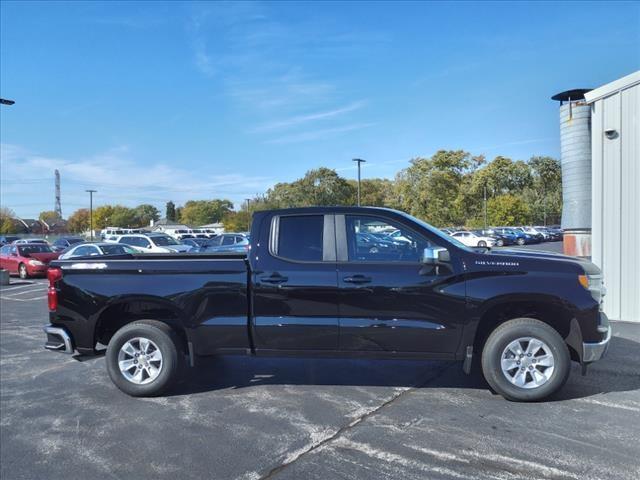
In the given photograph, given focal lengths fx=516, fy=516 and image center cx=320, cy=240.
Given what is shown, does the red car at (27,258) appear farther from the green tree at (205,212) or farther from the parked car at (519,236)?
the green tree at (205,212)

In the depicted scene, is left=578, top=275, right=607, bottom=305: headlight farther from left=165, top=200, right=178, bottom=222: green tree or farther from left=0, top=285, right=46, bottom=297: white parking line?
left=165, top=200, right=178, bottom=222: green tree

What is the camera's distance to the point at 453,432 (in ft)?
14.1

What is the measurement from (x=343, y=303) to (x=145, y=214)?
561 ft

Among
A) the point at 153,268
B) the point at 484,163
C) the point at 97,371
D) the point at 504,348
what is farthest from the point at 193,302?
the point at 484,163

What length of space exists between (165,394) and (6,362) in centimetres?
319

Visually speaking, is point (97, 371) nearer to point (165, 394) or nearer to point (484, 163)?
point (165, 394)

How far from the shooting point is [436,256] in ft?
16.0

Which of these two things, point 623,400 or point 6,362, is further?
point 6,362

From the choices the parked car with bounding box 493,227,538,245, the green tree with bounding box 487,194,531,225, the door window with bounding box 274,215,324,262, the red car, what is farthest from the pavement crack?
the green tree with bounding box 487,194,531,225

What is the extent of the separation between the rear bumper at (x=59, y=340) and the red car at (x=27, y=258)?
16.9m

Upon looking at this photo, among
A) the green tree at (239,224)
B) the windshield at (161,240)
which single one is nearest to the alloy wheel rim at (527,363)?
the windshield at (161,240)

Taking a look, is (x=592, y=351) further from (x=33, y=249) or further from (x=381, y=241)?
(x=33, y=249)

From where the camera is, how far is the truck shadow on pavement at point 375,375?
556 cm

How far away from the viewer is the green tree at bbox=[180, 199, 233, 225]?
462ft
